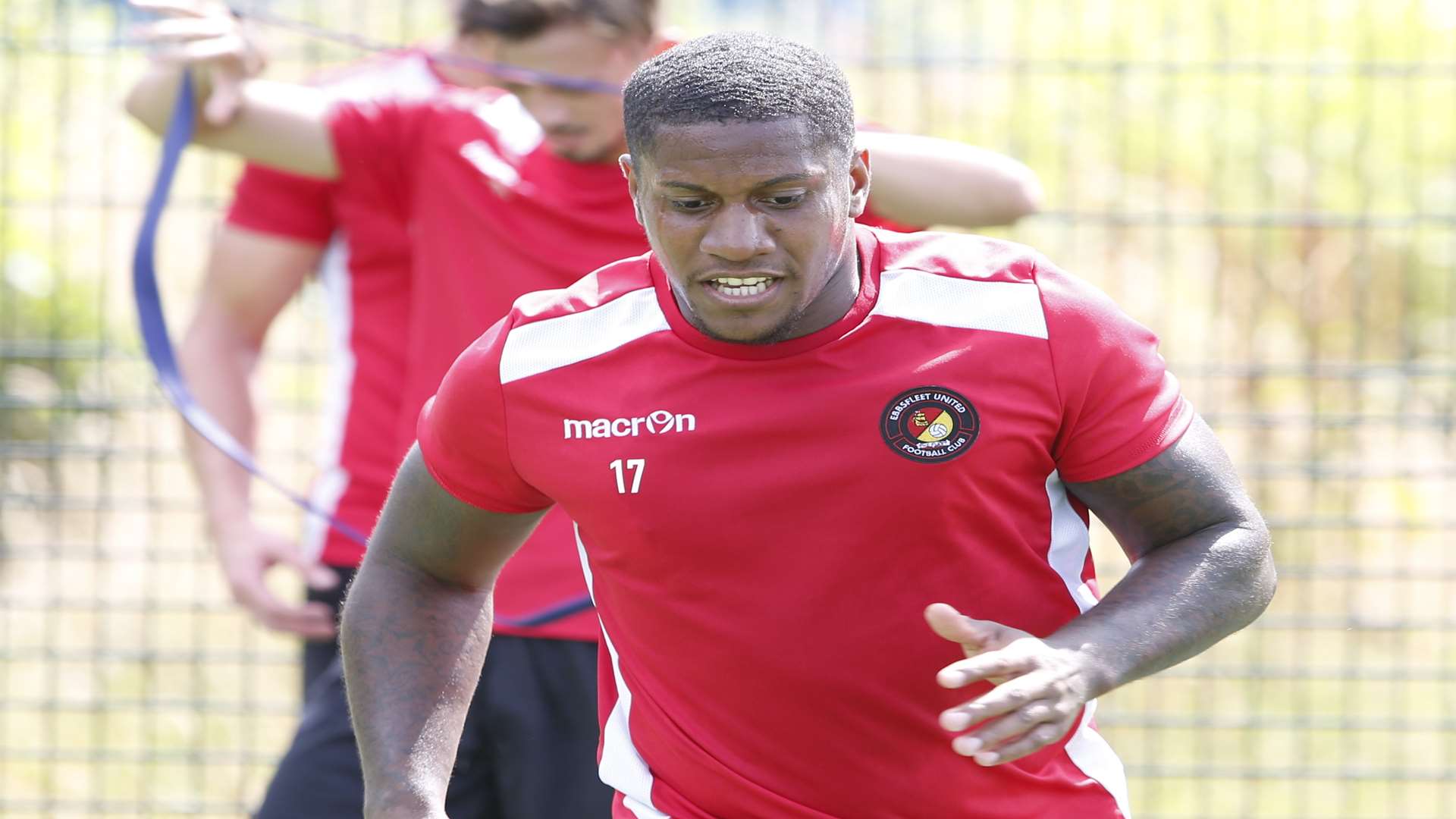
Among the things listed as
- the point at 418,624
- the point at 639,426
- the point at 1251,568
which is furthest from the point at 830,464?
the point at 418,624

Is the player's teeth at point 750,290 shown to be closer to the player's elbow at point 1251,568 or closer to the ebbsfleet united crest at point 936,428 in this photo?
the ebbsfleet united crest at point 936,428

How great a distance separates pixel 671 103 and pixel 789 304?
0.28 metres

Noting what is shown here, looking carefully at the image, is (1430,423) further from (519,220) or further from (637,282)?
(637,282)

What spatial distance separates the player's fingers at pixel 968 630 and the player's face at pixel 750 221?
1.45 ft

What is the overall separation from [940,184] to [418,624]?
4.05 ft

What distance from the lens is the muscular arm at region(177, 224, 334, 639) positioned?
12.9 feet

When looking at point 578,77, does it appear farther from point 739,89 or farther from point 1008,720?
point 1008,720

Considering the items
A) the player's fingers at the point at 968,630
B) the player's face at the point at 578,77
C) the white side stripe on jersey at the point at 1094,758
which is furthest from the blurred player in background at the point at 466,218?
the player's fingers at the point at 968,630

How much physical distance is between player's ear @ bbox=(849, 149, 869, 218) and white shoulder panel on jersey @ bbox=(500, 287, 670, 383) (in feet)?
0.95

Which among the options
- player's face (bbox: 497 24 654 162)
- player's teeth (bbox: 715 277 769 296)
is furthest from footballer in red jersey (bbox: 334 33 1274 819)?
player's face (bbox: 497 24 654 162)

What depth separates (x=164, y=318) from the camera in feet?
11.5

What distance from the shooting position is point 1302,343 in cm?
655

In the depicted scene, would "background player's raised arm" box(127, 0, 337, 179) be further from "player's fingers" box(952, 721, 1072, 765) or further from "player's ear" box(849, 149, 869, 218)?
"player's fingers" box(952, 721, 1072, 765)

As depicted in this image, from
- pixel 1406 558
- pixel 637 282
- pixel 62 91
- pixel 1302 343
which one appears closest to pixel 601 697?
pixel 637 282
